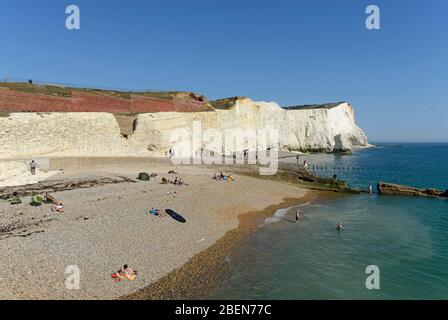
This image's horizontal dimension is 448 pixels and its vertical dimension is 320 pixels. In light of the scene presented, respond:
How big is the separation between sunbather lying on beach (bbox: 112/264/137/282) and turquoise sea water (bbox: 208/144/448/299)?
2.75 metres

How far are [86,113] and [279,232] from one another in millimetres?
27196

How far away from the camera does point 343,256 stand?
49.2 feet

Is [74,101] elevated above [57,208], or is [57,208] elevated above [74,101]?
[74,101]

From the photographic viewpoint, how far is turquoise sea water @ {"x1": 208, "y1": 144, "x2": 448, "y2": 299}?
1161 centimetres

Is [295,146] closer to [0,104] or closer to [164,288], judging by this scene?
[0,104]

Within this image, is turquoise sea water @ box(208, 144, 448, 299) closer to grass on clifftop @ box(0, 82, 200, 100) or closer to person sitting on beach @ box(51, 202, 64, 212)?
person sitting on beach @ box(51, 202, 64, 212)

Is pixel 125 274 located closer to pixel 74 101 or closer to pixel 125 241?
pixel 125 241

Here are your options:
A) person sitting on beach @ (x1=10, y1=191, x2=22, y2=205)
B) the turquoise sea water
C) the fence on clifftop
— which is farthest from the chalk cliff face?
the turquoise sea water

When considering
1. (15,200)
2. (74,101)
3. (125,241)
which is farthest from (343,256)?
(74,101)

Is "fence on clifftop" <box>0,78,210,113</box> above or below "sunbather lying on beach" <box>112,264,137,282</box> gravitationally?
above

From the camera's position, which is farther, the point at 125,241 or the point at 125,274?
the point at 125,241

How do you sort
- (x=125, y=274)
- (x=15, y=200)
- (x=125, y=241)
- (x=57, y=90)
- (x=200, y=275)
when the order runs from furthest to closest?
1. (x=57, y=90)
2. (x=15, y=200)
3. (x=125, y=241)
4. (x=200, y=275)
5. (x=125, y=274)

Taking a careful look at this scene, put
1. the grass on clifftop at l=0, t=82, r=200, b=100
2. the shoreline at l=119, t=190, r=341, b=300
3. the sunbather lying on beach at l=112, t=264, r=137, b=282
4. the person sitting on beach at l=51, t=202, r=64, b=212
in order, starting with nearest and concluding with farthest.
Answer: the shoreline at l=119, t=190, r=341, b=300, the sunbather lying on beach at l=112, t=264, r=137, b=282, the person sitting on beach at l=51, t=202, r=64, b=212, the grass on clifftop at l=0, t=82, r=200, b=100

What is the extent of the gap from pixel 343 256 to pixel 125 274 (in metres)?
9.67
